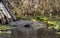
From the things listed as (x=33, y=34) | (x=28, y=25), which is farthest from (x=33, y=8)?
(x=33, y=34)

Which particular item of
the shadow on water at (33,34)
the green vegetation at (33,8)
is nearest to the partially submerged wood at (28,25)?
the shadow on water at (33,34)

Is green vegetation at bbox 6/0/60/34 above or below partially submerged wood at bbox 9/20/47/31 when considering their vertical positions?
above

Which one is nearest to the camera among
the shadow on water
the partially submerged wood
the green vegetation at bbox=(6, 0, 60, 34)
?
the shadow on water

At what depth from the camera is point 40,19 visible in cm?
1584

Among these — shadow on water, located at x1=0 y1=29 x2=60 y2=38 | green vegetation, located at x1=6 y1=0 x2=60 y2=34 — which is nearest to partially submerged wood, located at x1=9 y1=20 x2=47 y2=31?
shadow on water, located at x1=0 y1=29 x2=60 y2=38

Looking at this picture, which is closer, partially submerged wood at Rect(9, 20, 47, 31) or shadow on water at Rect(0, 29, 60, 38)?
shadow on water at Rect(0, 29, 60, 38)

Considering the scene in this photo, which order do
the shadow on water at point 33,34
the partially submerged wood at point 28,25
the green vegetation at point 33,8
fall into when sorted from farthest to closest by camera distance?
1. the green vegetation at point 33,8
2. the partially submerged wood at point 28,25
3. the shadow on water at point 33,34

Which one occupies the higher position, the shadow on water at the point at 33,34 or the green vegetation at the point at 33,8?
the green vegetation at the point at 33,8

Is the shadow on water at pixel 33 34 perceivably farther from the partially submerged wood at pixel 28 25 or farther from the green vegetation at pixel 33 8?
the green vegetation at pixel 33 8

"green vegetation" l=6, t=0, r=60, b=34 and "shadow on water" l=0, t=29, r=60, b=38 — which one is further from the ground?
"green vegetation" l=6, t=0, r=60, b=34

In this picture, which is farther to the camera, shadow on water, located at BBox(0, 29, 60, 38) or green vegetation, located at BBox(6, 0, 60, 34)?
green vegetation, located at BBox(6, 0, 60, 34)

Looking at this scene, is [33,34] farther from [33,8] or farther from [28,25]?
[33,8]

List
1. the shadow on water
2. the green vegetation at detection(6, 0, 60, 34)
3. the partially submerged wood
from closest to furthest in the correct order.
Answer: the shadow on water < the partially submerged wood < the green vegetation at detection(6, 0, 60, 34)

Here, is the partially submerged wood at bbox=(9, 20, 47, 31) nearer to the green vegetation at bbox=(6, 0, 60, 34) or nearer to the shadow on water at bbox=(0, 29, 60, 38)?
the shadow on water at bbox=(0, 29, 60, 38)
